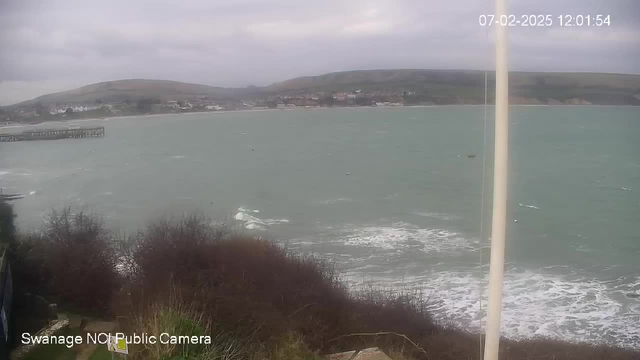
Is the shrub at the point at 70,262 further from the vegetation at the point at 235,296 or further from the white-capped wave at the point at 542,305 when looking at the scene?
the white-capped wave at the point at 542,305

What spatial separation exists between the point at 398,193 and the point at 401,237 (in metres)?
0.80

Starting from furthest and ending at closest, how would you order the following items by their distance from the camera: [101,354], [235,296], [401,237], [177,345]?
[401,237] → [235,296] → [101,354] → [177,345]

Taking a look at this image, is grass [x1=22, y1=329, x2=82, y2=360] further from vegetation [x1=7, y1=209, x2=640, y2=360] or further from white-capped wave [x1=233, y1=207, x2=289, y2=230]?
white-capped wave [x1=233, y1=207, x2=289, y2=230]

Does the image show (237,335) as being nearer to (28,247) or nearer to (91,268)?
(91,268)

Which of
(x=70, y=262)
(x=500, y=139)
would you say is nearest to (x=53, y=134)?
(x=70, y=262)

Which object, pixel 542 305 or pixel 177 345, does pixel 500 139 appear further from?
pixel 542 305

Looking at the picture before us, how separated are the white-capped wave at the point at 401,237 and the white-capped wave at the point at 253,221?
908 mm

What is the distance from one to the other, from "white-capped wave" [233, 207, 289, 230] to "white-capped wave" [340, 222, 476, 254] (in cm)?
91

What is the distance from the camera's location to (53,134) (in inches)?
215

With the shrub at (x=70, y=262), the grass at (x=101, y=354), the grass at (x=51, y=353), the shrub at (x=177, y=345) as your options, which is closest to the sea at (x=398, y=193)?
the shrub at (x=70, y=262)

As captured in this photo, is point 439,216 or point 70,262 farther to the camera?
point 439,216

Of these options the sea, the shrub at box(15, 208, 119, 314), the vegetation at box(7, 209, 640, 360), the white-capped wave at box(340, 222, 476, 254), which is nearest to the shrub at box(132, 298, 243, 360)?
the vegetation at box(7, 209, 640, 360)

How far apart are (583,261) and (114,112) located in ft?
21.0

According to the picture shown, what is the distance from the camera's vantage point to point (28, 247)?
4.72 meters
